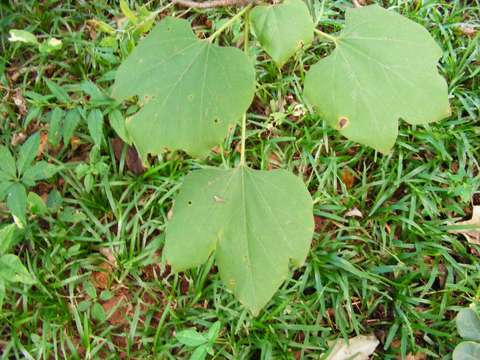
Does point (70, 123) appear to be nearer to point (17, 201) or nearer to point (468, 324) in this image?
point (17, 201)

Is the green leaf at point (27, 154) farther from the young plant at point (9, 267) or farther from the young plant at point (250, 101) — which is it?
the young plant at point (250, 101)

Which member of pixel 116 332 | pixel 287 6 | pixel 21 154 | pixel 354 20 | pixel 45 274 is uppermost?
pixel 287 6

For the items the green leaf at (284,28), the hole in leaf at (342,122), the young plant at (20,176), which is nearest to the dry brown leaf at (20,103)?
the young plant at (20,176)

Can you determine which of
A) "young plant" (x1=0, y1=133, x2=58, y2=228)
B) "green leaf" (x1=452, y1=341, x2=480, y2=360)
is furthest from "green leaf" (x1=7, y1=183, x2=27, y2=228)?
"green leaf" (x1=452, y1=341, x2=480, y2=360)

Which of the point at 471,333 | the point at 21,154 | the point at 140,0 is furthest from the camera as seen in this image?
the point at 140,0

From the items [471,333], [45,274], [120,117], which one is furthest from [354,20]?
[45,274]

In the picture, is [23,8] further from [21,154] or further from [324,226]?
[324,226]

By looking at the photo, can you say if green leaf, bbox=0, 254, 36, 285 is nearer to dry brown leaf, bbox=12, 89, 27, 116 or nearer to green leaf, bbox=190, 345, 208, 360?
green leaf, bbox=190, 345, 208, 360
